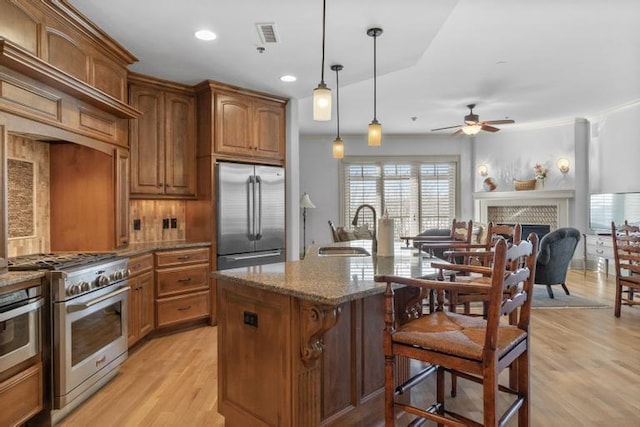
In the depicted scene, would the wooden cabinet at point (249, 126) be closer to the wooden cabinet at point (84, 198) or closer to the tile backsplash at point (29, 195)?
the wooden cabinet at point (84, 198)

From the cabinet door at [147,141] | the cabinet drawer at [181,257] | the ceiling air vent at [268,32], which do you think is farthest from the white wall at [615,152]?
the cabinet door at [147,141]

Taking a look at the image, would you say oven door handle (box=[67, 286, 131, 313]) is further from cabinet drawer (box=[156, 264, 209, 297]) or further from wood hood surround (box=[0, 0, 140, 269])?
cabinet drawer (box=[156, 264, 209, 297])

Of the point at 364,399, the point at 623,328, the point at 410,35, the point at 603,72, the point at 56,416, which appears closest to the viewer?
the point at 364,399

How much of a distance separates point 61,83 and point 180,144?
5.63 ft

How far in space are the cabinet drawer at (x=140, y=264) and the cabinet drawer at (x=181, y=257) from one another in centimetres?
11

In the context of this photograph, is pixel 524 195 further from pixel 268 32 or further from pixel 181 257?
pixel 181 257

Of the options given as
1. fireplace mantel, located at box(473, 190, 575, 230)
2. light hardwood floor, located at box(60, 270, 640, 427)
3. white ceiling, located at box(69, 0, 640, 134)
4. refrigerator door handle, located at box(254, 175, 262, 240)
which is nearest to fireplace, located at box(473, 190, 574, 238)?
fireplace mantel, located at box(473, 190, 575, 230)

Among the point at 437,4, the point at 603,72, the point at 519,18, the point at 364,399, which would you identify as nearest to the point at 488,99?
the point at 603,72

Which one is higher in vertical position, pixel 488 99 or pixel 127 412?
pixel 488 99

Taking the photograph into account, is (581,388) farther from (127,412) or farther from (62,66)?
(62,66)

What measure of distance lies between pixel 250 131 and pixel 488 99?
366 centimetres

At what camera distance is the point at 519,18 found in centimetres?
335

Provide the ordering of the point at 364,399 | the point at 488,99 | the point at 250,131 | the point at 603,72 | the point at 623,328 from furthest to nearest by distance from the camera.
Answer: the point at 488,99 → the point at 603,72 → the point at 250,131 → the point at 623,328 → the point at 364,399

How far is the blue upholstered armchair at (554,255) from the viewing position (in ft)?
16.6
